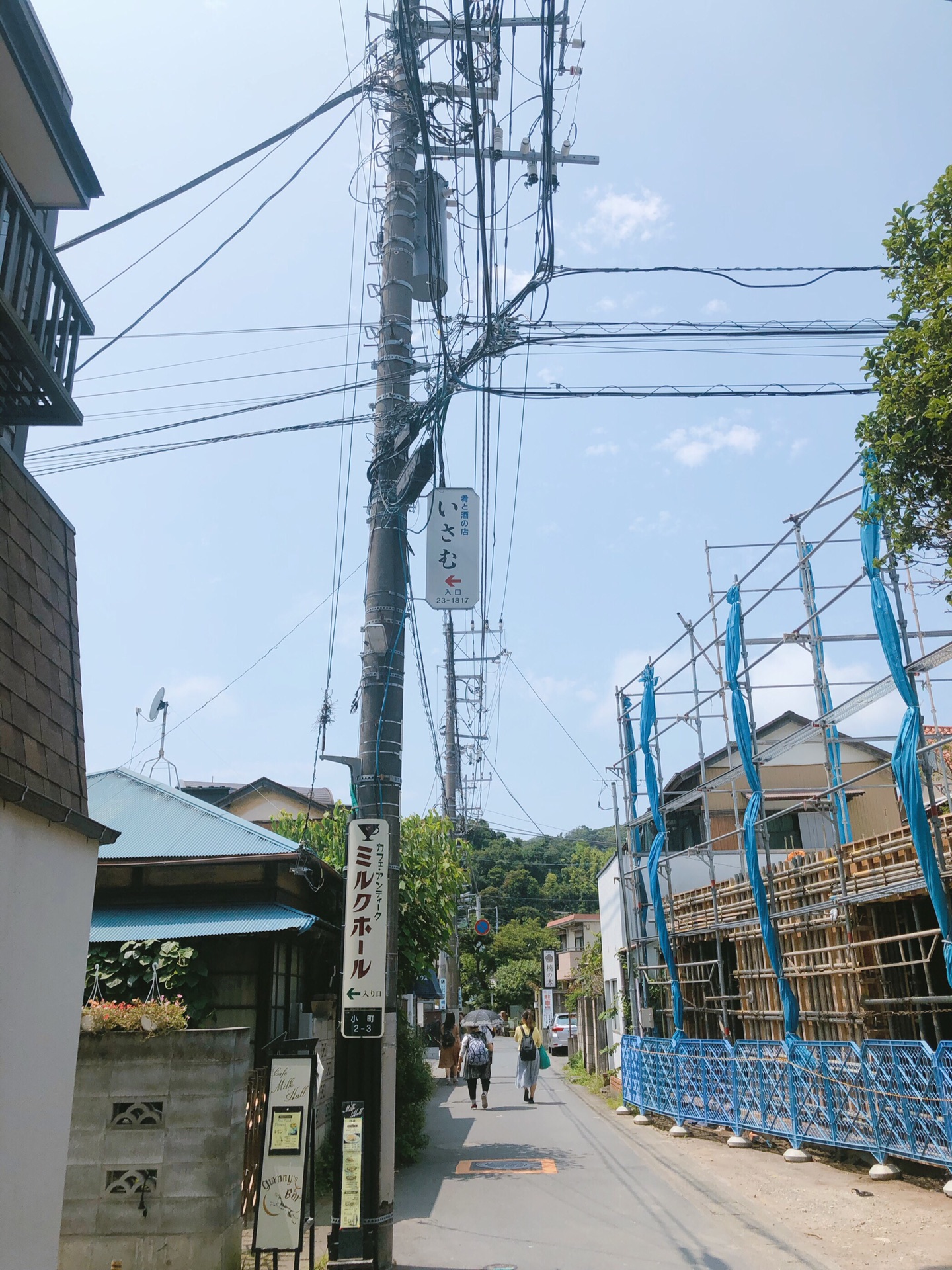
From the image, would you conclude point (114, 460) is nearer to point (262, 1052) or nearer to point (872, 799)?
point (262, 1052)

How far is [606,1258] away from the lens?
7488mm

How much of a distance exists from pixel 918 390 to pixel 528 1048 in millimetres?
16246

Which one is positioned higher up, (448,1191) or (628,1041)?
(628,1041)

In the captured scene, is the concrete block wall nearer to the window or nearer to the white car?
the window

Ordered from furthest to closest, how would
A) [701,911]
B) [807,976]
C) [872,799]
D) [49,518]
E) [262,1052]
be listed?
1. [872,799]
2. [701,911]
3. [807,976]
4. [262,1052]
5. [49,518]

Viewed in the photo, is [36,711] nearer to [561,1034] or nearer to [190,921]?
[190,921]

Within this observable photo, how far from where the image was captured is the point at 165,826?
1100cm

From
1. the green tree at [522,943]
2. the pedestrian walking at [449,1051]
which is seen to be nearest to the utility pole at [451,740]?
the pedestrian walking at [449,1051]

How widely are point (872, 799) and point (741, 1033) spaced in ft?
24.1

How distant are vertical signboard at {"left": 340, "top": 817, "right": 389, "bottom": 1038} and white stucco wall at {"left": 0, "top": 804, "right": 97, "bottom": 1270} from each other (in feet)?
6.47

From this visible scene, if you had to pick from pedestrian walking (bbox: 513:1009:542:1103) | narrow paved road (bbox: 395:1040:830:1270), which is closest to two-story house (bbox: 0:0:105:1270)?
narrow paved road (bbox: 395:1040:830:1270)

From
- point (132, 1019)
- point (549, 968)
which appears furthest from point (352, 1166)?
point (549, 968)

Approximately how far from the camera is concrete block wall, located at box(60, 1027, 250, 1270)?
7.06 metres

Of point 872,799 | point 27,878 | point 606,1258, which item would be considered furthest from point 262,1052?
point 872,799
